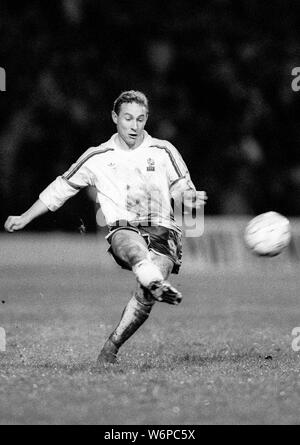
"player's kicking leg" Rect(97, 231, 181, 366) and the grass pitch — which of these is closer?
the grass pitch

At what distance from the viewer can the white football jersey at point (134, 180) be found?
8570 millimetres

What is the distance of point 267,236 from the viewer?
9.07 metres

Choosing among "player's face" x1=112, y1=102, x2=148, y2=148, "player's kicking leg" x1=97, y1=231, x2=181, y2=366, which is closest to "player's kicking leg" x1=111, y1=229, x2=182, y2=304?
"player's kicking leg" x1=97, y1=231, x2=181, y2=366

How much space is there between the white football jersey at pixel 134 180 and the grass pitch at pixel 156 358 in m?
1.08

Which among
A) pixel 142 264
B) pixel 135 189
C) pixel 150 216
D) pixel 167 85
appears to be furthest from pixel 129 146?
pixel 167 85

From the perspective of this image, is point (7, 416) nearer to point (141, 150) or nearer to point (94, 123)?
point (141, 150)

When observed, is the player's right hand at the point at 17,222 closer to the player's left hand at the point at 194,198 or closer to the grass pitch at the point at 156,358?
the grass pitch at the point at 156,358

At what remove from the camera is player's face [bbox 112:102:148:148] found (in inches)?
338

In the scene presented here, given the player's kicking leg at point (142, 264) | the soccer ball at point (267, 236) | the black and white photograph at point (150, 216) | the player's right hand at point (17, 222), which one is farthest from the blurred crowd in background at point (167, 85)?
the player's kicking leg at point (142, 264)

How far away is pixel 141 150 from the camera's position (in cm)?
863

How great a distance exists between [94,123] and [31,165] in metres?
1.81

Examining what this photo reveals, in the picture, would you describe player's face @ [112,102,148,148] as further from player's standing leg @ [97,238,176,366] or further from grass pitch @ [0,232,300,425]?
grass pitch @ [0,232,300,425]

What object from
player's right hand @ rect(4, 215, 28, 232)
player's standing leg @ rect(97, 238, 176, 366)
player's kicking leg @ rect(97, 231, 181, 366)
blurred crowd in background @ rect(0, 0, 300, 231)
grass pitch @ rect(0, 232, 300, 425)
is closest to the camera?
grass pitch @ rect(0, 232, 300, 425)

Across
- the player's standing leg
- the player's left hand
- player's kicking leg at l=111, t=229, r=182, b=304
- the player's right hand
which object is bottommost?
the player's standing leg
